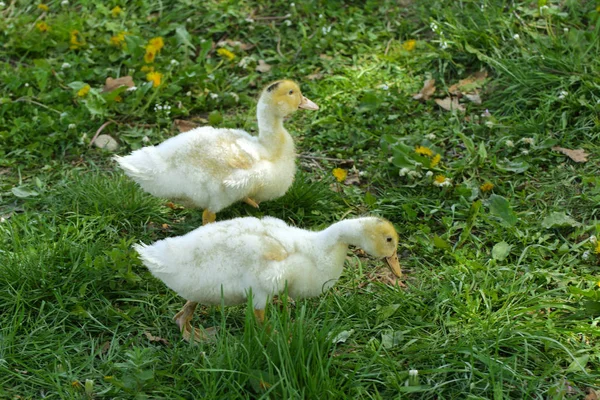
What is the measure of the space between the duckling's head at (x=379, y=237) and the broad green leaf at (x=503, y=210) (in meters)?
1.10

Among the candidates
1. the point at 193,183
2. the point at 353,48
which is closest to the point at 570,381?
the point at 193,183

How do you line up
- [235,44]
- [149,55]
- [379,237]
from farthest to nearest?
[235,44]
[149,55]
[379,237]

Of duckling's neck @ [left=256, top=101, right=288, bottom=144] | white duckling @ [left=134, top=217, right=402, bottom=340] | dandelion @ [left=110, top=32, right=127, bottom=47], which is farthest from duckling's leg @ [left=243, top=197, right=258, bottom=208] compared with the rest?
dandelion @ [left=110, top=32, right=127, bottom=47]

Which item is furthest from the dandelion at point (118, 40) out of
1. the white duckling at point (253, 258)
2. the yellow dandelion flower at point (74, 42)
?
the white duckling at point (253, 258)

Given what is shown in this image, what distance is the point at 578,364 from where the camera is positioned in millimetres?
3947

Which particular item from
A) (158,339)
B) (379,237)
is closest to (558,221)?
(379,237)

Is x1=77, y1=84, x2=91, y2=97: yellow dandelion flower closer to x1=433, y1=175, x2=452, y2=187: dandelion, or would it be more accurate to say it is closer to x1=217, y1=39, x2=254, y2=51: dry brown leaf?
x1=217, y1=39, x2=254, y2=51: dry brown leaf

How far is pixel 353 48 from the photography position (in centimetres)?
720

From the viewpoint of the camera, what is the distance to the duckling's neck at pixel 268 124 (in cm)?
520

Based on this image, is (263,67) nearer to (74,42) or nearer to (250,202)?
(74,42)

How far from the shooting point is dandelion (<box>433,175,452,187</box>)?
547 centimetres

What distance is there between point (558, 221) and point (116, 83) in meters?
3.67

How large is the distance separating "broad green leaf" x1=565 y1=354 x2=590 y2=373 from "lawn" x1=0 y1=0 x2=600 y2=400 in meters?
0.02

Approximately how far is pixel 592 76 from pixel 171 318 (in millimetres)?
3685
